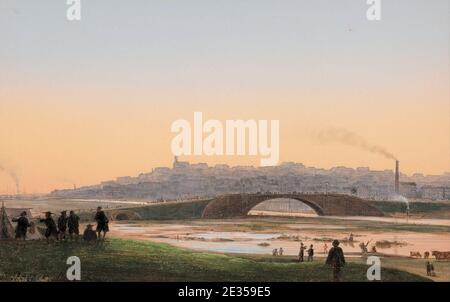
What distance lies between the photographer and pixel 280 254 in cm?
1302

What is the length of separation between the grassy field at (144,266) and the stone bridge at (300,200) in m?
1.02

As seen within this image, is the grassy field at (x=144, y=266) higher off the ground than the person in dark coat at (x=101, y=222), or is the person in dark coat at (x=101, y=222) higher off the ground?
the person in dark coat at (x=101, y=222)

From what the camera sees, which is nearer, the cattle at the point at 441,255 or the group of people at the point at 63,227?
the cattle at the point at 441,255

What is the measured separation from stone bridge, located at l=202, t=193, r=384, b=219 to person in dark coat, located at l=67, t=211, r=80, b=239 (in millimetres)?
2415

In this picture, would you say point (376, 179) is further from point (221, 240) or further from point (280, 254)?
point (221, 240)

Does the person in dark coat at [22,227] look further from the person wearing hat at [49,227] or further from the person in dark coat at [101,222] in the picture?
the person in dark coat at [101,222]

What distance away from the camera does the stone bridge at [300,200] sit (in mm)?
13711

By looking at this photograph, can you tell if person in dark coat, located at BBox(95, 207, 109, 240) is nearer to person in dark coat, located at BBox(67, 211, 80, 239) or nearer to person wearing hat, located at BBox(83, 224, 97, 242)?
person wearing hat, located at BBox(83, 224, 97, 242)

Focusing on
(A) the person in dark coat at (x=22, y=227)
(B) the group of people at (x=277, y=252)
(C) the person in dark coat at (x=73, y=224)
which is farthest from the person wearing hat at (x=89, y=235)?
(B) the group of people at (x=277, y=252)

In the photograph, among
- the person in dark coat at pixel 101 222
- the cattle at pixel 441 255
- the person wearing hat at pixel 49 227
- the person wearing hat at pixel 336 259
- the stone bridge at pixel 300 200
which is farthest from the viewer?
the stone bridge at pixel 300 200

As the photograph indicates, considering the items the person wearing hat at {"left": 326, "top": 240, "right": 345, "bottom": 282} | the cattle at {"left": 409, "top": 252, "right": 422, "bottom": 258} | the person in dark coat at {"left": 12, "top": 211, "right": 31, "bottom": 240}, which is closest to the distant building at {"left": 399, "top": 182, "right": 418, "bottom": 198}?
the cattle at {"left": 409, "top": 252, "right": 422, "bottom": 258}

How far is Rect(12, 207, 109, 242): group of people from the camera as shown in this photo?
13.2 metres
